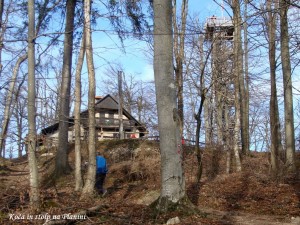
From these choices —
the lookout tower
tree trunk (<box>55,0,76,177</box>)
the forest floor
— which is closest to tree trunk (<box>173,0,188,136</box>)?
the lookout tower

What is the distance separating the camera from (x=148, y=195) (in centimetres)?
1219

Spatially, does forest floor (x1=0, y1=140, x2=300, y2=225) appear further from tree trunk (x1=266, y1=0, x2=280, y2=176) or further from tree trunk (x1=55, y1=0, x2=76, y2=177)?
tree trunk (x1=55, y1=0, x2=76, y2=177)

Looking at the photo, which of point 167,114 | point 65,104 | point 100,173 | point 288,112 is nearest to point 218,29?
point 167,114

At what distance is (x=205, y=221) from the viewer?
25.4 feet

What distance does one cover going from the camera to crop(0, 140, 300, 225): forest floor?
309 inches

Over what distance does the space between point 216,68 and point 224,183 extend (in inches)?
207

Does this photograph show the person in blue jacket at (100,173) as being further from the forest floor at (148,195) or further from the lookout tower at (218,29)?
the lookout tower at (218,29)

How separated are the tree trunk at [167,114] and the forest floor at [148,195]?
510 mm

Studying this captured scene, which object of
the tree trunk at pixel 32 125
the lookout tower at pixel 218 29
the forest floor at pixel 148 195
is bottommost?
the forest floor at pixel 148 195

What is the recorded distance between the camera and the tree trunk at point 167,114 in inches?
322

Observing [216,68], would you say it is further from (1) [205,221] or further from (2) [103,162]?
(1) [205,221]

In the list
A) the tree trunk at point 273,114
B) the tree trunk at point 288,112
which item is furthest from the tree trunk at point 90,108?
the tree trunk at point 288,112

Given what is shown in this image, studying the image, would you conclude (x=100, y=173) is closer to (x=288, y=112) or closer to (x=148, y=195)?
(x=148, y=195)

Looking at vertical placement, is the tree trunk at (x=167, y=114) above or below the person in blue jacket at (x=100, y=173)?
above
